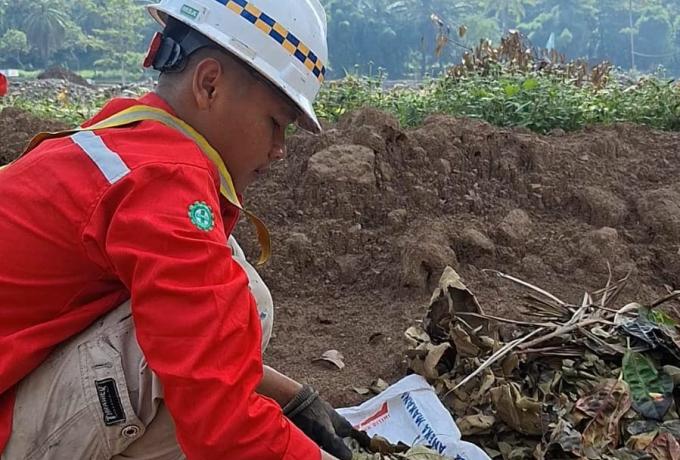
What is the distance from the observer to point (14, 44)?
8.88 m

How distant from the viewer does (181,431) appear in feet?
4.35

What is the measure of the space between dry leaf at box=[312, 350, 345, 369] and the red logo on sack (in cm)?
38

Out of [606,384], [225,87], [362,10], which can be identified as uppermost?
[362,10]

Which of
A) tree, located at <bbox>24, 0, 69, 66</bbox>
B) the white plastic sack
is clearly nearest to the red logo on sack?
the white plastic sack

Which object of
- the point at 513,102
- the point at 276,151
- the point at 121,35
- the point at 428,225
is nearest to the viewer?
the point at 276,151

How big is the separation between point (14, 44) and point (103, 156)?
845 centimetres

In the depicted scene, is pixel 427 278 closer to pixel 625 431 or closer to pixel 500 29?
pixel 625 431

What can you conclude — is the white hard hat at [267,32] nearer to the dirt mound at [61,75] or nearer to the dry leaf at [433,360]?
the dry leaf at [433,360]

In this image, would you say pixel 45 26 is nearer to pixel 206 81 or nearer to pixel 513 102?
pixel 513 102

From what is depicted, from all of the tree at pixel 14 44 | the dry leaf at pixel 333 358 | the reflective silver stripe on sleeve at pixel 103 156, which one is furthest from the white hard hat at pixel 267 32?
the tree at pixel 14 44

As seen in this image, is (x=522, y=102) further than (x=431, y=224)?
Yes

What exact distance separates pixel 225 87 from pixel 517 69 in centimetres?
531

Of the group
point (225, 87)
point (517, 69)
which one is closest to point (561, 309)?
A: point (225, 87)

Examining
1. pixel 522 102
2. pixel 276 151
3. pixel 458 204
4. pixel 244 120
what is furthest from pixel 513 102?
pixel 244 120
